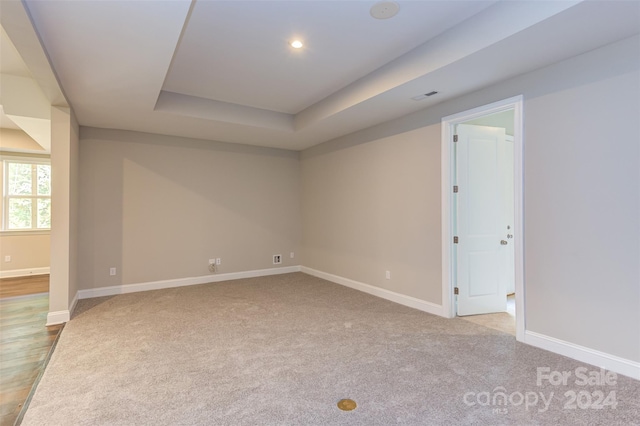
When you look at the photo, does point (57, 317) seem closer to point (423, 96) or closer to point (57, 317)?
point (57, 317)

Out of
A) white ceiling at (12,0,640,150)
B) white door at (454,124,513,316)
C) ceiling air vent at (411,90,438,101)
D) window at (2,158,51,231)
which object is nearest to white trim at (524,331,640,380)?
white door at (454,124,513,316)

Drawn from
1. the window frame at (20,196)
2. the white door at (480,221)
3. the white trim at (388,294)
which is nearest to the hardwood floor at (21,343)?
the window frame at (20,196)

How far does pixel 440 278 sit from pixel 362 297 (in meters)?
1.22

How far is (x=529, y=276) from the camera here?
2986 millimetres

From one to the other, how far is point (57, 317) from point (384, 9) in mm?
4536

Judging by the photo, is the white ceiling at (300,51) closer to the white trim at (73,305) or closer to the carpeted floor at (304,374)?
the white trim at (73,305)

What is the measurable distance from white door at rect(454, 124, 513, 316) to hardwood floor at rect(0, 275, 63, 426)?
13.2ft

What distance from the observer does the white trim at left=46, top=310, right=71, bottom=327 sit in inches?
142

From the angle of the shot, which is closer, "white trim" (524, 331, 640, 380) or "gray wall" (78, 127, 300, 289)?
"white trim" (524, 331, 640, 380)

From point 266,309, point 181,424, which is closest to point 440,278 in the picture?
point 266,309

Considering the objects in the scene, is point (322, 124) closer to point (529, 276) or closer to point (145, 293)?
point (529, 276)

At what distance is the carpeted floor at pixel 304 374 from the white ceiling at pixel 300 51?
8.15ft

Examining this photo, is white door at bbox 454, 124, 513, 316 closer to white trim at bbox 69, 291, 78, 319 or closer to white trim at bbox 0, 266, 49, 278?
white trim at bbox 69, 291, 78, 319

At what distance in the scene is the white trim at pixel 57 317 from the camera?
11.9ft
